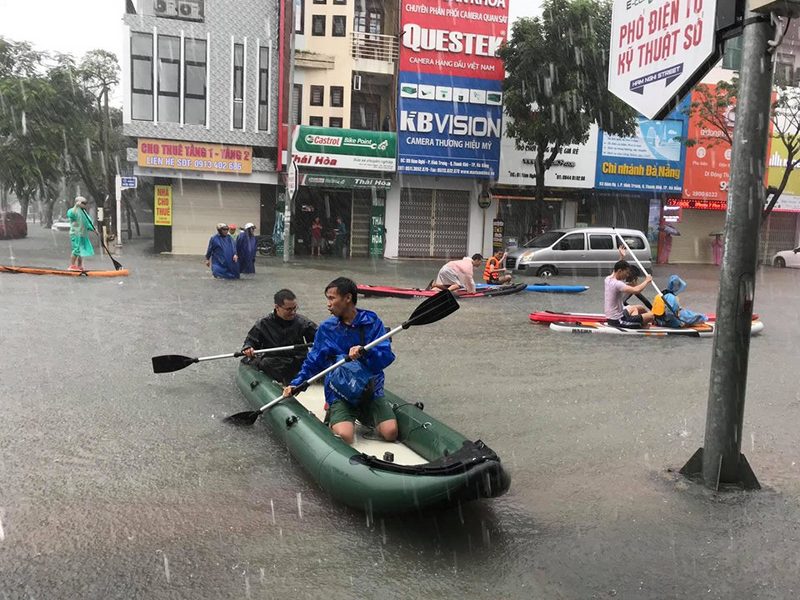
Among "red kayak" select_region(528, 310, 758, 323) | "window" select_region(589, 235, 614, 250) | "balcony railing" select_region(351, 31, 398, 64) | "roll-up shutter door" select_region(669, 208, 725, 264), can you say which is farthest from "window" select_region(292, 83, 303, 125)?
"red kayak" select_region(528, 310, 758, 323)

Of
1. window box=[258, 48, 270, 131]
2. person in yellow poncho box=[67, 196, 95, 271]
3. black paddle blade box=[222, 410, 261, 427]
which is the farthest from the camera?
window box=[258, 48, 270, 131]

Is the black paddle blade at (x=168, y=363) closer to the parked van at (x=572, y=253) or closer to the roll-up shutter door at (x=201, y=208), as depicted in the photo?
the parked van at (x=572, y=253)

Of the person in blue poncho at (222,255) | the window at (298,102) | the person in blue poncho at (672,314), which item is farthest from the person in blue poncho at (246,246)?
the window at (298,102)

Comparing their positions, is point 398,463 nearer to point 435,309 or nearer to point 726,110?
point 435,309

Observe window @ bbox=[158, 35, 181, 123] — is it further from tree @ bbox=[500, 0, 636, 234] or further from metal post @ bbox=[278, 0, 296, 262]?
tree @ bbox=[500, 0, 636, 234]

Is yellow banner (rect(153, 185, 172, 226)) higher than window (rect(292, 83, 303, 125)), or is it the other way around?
window (rect(292, 83, 303, 125))

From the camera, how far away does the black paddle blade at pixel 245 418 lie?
567cm

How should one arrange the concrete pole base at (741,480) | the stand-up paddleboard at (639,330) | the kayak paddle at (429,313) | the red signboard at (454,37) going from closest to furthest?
the concrete pole base at (741,480) → the kayak paddle at (429,313) → the stand-up paddleboard at (639,330) → the red signboard at (454,37)

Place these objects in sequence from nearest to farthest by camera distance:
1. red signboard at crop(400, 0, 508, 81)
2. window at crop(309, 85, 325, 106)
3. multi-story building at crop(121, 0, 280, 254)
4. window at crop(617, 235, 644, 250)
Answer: window at crop(617, 235, 644, 250) → multi-story building at crop(121, 0, 280, 254) → red signboard at crop(400, 0, 508, 81) → window at crop(309, 85, 325, 106)

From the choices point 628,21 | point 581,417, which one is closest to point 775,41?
point 628,21

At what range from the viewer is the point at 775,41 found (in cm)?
420

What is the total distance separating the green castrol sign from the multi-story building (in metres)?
1.17

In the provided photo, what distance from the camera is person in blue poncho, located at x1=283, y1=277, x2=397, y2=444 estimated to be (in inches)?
195

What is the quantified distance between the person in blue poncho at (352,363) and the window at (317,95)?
73.7 ft
